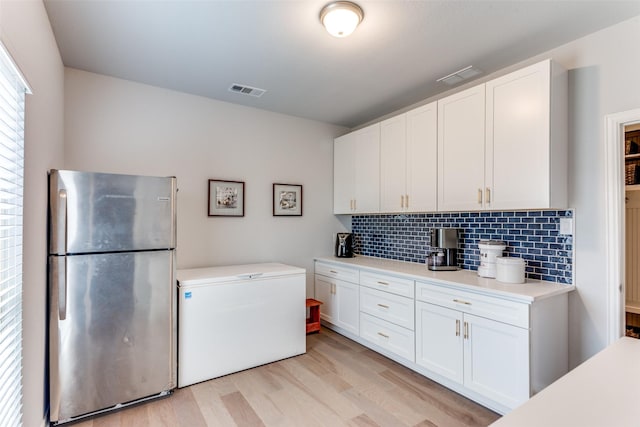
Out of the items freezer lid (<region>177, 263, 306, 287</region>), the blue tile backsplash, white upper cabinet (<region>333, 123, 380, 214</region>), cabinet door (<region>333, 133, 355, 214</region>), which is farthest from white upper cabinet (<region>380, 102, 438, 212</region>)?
freezer lid (<region>177, 263, 306, 287</region>)

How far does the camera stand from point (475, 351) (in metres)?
2.27

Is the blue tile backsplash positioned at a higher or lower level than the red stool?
higher

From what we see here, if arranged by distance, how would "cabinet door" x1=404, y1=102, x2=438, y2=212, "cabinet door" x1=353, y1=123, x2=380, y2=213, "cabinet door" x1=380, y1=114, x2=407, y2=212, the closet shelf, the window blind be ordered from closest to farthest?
1. the window blind
2. "cabinet door" x1=404, y1=102, x2=438, y2=212
3. the closet shelf
4. "cabinet door" x1=380, y1=114, x2=407, y2=212
5. "cabinet door" x1=353, y1=123, x2=380, y2=213

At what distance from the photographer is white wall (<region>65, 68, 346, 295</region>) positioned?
2.73m

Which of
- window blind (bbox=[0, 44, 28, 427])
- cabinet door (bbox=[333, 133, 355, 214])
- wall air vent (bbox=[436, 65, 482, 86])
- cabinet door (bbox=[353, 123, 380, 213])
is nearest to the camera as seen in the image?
window blind (bbox=[0, 44, 28, 427])

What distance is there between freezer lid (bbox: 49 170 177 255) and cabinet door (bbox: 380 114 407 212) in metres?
2.06

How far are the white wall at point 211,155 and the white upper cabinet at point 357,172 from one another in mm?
147

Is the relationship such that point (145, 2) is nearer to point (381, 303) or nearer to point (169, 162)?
point (169, 162)

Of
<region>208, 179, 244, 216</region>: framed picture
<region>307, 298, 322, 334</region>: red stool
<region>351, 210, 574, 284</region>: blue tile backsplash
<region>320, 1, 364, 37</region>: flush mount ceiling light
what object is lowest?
<region>307, 298, 322, 334</region>: red stool

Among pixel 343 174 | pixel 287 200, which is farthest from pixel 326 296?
pixel 343 174

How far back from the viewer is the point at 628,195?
10.8 feet

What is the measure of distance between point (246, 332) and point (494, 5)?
2949mm

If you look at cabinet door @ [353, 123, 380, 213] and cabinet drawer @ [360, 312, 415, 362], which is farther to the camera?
cabinet door @ [353, 123, 380, 213]

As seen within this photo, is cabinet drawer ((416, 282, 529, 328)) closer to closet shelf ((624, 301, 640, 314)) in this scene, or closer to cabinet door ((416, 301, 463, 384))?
cabinet door ((416, 301, 463, 384))
